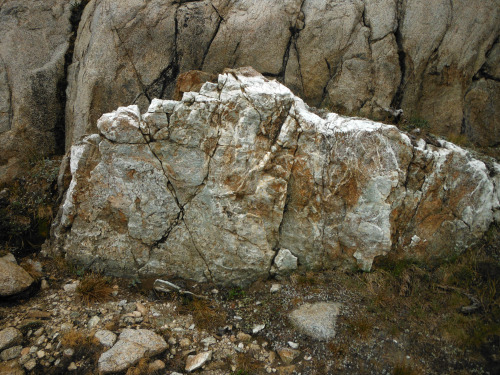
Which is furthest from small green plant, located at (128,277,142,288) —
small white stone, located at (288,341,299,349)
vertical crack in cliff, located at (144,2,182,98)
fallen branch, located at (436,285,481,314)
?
fallen branch, located at (436,285,481,314)

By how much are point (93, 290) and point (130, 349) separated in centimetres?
175

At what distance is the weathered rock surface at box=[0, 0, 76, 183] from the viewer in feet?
27.3

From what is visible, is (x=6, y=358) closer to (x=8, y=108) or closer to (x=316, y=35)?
(x=8, y=108)

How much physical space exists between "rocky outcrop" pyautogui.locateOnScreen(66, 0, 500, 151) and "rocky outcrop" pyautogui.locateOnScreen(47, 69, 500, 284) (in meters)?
2.06

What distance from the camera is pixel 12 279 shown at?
599 cm

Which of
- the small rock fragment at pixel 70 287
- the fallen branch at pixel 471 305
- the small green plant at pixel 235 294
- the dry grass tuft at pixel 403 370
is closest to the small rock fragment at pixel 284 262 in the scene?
the small green plant at pixel 235 294

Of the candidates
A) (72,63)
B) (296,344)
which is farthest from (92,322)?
(72,63)

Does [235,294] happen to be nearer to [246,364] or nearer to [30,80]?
[246,364]

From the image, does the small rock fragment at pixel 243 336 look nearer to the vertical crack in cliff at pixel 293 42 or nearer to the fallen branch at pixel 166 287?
the fallen branch at pixel 166 287

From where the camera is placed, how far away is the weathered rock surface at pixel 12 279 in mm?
5863

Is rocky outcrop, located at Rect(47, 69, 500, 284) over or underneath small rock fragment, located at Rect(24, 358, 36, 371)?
over

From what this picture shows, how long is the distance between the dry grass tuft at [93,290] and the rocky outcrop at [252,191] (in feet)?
1.32

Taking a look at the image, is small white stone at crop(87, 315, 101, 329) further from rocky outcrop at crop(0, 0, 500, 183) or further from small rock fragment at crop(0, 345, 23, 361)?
rocky outcrop at crop(0, 0, 500, 183)

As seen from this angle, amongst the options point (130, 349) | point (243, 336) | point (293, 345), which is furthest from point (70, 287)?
point (293, 345)
